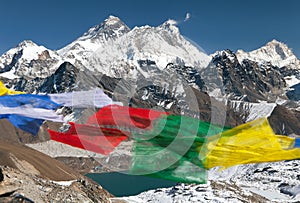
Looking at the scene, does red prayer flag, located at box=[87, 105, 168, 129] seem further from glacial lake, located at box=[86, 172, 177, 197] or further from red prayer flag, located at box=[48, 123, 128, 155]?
glacial lake, located at box=[86, 172, 177, 197]

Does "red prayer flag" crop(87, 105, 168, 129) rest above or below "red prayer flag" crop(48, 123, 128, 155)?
above

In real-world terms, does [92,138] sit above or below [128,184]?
above

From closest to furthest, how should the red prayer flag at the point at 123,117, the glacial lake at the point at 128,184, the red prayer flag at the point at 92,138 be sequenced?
the red prayer flag at the point at 92,138, the red prayer flag at the point at 123,117, the glacial lake at the point at 128,184

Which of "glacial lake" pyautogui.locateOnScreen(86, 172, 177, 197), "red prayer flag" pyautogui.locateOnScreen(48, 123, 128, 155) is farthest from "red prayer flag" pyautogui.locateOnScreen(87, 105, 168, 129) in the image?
"glacial lake" pyautogui.locateOnScreen(86, 172, 177, 197)

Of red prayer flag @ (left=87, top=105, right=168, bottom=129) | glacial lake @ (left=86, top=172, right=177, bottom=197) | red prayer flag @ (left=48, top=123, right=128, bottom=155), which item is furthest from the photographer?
glacial lake @ (left=86, top=172, right=177, bottom=197)

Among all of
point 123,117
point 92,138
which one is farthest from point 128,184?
point 92,138

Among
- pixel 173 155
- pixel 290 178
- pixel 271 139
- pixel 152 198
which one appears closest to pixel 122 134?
pixel 173 155

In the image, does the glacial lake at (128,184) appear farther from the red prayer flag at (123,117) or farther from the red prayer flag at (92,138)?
the red prayer flag at (92,138)

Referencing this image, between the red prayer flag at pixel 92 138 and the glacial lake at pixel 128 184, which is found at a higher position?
the red prayer flag at pixel 92 138

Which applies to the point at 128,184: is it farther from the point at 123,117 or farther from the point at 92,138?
the point at 92,138

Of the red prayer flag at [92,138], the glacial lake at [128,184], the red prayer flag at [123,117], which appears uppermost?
the red prayer flag at [123,117]

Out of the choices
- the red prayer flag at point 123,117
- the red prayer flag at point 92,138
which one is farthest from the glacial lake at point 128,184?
the red prayer flag at point 92,138

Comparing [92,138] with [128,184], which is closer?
[92,138]
